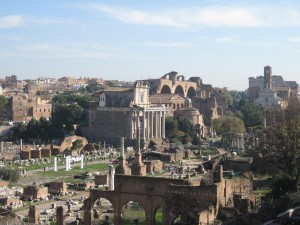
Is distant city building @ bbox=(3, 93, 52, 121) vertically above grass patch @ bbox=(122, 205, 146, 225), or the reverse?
distant city building @ bbox=(3, 93, 52, 121)

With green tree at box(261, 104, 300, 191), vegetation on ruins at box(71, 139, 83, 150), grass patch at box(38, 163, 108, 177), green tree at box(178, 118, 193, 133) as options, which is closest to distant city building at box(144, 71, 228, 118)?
green tree at box(178, 118, 193, 133)

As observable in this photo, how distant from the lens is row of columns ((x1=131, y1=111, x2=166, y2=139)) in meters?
67.1

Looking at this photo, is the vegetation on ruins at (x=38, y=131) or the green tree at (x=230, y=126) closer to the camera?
the vegetation on ruins at (x=38, y=131)

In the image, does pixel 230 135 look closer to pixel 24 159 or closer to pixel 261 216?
pixel 24 159

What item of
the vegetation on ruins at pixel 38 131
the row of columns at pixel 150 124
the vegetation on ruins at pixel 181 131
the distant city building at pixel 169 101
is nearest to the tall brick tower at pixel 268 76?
the distant city building at pixel 169 101

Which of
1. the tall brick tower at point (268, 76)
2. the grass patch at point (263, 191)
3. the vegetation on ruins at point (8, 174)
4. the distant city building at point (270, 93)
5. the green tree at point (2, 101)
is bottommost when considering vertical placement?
the grass patch at point (263, 191)

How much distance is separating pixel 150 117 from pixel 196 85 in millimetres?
43313

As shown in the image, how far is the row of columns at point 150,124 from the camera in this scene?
6712 centimetres

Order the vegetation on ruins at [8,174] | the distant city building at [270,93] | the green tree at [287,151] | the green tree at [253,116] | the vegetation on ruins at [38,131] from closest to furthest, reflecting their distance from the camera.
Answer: the green tree at [287,151] < the vegetation on ruins at [8,174] < the vegetation on ruins at [38,131] < the green tree at [253,116] < the distant city building at [270,93]

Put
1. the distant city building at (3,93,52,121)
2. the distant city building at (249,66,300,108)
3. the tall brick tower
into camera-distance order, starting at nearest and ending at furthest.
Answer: the distant city building at (3,93,52,121), the distant city building at (249,66,300,108), the tall brick tower

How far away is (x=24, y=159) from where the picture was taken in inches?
2064

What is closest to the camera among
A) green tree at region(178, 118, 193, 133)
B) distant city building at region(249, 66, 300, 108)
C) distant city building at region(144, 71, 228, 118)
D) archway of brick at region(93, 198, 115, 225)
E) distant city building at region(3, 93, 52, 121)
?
archway of brick at region(93, 198, 115, 225)

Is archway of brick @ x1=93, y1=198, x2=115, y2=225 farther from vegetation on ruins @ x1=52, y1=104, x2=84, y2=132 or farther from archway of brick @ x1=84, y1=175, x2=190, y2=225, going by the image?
vegetation on ruins @ x1=52, y1=104, x2=84, y2=132

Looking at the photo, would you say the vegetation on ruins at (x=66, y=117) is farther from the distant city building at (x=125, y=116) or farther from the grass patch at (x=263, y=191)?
the grass patch at (x=263, y=191)
